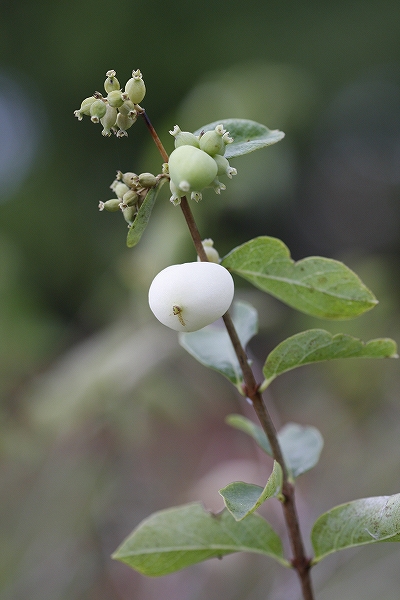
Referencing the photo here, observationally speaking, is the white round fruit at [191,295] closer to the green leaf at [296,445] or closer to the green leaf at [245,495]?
the green leaf at [245,495]

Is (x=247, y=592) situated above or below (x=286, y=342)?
below

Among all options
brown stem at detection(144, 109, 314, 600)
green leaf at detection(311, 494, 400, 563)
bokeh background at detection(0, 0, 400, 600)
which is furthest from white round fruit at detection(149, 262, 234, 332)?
bokeh background at detection(0, 0, 400, 600)

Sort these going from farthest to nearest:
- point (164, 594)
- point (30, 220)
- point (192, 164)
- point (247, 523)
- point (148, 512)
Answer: point (30, 220)
point (148, 512)
point (164, 594)
point (247, 523)
point (192, 164)

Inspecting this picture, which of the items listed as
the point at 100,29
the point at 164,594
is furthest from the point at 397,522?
the point at 100,29

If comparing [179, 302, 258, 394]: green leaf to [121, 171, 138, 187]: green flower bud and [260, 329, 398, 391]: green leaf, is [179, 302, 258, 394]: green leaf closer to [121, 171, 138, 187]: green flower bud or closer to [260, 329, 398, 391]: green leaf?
[260, 329, 398, 391]: green leaf

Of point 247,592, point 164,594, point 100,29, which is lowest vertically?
point 247,592

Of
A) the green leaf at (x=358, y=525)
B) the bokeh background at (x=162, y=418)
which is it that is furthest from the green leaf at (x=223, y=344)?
the bokeh background at (x=162, y=418)

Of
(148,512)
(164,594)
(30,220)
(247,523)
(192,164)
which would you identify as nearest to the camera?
(192,164)

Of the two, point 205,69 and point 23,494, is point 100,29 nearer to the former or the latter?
point 205,69
